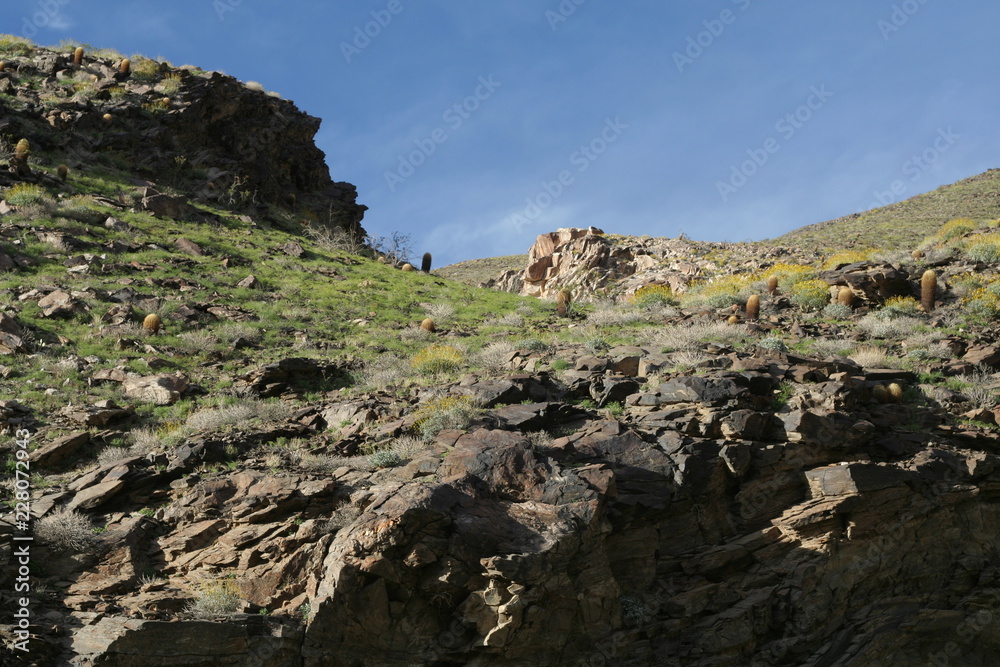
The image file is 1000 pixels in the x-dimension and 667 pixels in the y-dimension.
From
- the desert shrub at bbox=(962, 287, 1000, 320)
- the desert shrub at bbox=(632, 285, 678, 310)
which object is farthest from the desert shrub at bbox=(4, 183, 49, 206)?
the desert shrub at bbox=(962, 287, 1000, 320)

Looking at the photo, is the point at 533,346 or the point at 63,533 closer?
the point at 63,533

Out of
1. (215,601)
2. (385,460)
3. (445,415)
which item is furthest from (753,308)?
(215,601)

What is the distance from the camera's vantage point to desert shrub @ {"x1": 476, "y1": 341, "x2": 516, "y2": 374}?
1448 cm

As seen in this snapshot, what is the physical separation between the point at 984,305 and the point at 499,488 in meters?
14.8

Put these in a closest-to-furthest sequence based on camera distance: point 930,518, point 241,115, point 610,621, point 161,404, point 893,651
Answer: point 610,621
point 893,651
point 930,518
point 161,404
point 241,115

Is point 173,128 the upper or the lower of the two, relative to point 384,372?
upper

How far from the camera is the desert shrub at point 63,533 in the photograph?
27.1 ft

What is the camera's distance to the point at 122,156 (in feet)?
97.2

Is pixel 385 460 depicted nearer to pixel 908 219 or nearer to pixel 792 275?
pixel 792 275

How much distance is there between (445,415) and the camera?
10.8 m

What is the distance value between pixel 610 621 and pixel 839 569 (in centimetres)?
361

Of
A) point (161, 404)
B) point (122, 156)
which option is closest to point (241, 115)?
point (122, 156)

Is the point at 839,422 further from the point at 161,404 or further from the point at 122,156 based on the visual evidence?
the point at 122,156

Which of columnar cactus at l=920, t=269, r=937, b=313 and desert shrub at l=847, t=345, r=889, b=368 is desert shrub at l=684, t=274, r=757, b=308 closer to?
columnar cactus at l=920, t=269, r=937, b=313
